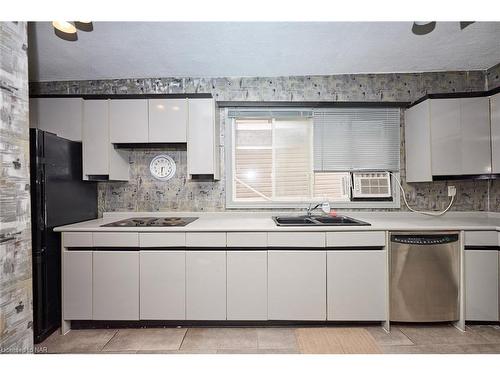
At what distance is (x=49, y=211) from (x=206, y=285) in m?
1.38

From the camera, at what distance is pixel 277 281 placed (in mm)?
2156

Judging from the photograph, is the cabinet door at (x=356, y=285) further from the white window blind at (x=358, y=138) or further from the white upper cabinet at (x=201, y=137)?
the white upper cabinet at (x=201, y=137)

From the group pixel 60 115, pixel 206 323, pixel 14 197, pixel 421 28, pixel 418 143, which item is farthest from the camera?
pixel 418 143

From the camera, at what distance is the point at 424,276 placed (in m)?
2.14

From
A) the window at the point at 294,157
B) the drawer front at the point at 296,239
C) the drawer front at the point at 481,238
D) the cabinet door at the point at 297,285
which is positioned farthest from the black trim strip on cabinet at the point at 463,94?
the cabinet door at the point at 297,285

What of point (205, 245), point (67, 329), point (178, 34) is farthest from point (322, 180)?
point (67, 329)

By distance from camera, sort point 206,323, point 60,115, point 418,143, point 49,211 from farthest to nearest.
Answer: point 418,143
point 60,115
point 206,323
point 49,211

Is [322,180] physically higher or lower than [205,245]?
higher

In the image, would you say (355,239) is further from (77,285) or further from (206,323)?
(77,285)

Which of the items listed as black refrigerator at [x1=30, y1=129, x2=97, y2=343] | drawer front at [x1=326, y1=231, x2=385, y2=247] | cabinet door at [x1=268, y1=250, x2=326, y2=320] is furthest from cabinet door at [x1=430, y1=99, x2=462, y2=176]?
black refrigerator at [x1=30, y1=129, x2=97, y2=343]

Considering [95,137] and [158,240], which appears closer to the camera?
[158,240]

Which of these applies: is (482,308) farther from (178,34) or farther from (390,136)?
(178,34)

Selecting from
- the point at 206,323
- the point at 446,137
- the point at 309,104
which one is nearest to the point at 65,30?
the point at 309,104

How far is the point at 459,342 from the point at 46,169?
3437mm
